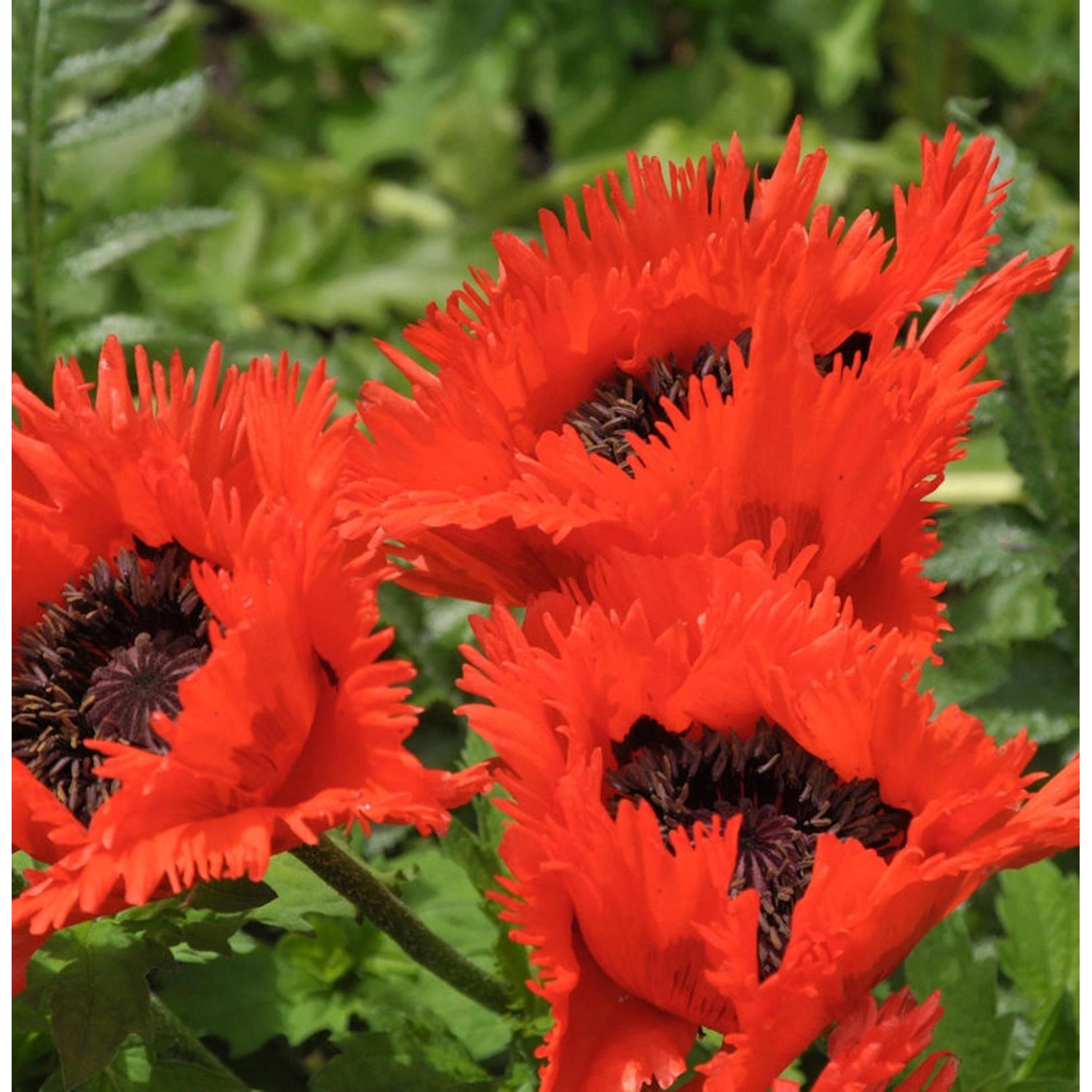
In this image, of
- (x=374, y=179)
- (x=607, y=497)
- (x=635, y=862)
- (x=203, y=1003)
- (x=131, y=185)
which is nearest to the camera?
(x=635, y=862)

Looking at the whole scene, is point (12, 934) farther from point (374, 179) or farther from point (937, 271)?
point (374, 179)

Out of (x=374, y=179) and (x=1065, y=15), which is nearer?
(x=1065, y=15)

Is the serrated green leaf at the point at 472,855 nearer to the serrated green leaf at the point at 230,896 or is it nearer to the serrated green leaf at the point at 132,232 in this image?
→ the serrated green leaf at the point at 230,896

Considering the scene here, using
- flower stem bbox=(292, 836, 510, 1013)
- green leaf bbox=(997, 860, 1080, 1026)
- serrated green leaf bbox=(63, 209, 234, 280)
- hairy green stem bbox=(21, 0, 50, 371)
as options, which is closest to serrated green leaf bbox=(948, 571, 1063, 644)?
green leaf bbox=(997, 860, 1080, 1026)

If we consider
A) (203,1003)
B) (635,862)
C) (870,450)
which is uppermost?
(870,450)

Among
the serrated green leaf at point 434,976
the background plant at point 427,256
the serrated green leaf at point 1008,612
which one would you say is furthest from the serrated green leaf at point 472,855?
the serrated green leaf at point 1008,612

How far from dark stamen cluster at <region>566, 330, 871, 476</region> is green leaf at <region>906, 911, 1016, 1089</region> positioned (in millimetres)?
595

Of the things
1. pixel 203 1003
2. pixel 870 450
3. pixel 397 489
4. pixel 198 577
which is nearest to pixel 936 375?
pixel 870 450

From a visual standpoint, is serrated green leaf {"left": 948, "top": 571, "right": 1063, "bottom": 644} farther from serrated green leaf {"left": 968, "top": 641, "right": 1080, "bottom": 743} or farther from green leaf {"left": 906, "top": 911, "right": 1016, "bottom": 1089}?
green leaf {"left": 906, "top": 911, "right": 1016, "bottom": 1089}

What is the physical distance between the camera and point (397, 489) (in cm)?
95

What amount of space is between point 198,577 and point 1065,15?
2173 mm

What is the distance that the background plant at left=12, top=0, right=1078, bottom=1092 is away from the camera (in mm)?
1260

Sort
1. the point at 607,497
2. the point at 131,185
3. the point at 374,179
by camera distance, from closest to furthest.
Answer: the point at 607,497 < the point at 131,185 < the point at 374,179

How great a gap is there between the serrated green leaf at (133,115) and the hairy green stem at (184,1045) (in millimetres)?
971
